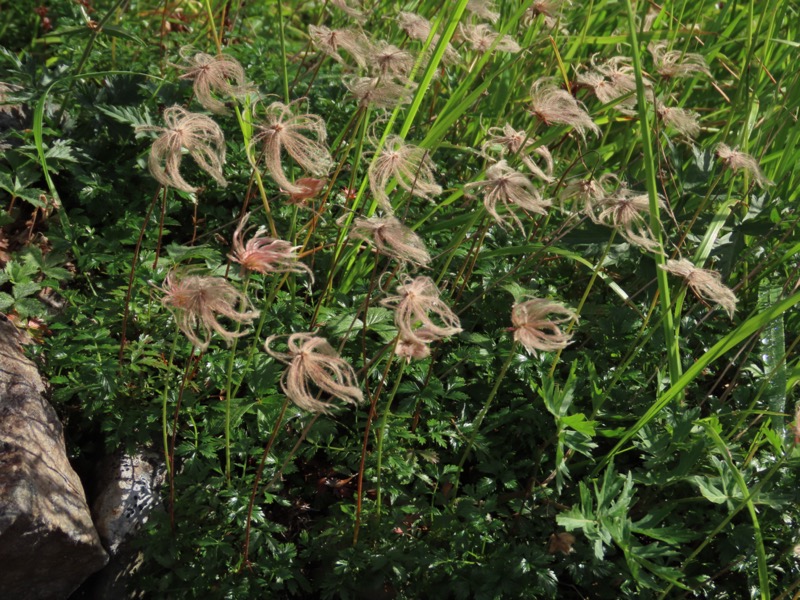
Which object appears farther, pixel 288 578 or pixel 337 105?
pixel 337 105

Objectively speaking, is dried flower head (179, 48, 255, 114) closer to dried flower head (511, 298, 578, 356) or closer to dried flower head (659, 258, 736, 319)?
dried flower head (511, 298, 578, 356)

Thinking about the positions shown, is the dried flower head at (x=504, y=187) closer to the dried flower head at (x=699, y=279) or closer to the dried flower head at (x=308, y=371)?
the dried flower head at (x=699, y=279)

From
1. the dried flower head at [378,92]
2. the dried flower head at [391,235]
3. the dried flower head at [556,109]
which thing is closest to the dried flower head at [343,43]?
the dried flower head at [378,92]

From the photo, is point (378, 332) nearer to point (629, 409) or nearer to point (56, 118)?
point (629, 409)

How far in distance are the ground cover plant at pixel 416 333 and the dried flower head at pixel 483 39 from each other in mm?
18

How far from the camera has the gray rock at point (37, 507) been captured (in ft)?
6.06

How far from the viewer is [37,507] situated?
186 centimetres

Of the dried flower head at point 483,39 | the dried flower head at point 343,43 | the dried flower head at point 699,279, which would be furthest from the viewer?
the dried flower head at point 483,39

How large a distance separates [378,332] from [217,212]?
757mm

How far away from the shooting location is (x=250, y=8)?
3.79 meters

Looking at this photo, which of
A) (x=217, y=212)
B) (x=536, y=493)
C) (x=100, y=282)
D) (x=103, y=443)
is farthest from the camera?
(x=217, y=212)

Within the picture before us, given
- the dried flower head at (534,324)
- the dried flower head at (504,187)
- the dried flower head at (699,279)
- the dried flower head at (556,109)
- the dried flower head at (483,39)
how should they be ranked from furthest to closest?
the dried flower head at (483,39)
the dried flower head at (556,109)
the dried flower head at (699,279)
the dried flower head at (504,187)
the dried flower head at (534,324)

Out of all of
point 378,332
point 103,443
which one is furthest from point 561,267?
point 103,443

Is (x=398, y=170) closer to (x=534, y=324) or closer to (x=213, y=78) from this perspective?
(x=213, y=78)
